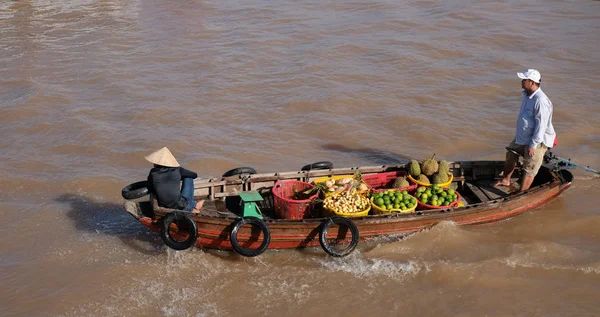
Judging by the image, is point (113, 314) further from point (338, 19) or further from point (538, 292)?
point (338, 19)

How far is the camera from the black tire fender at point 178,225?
7.33m

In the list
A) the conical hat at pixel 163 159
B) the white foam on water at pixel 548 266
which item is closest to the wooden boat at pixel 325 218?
the conical hat at pixel 163 159

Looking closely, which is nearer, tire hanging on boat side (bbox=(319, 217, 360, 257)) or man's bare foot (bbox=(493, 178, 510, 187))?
tire hanging on boat side (bbox=(319, 217, 360, 257))

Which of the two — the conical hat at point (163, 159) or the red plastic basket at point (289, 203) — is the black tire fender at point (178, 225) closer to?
the conical hat at point (163, 159)

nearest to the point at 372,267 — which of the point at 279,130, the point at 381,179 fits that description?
the point at 381,179

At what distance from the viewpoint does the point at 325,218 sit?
7.46m

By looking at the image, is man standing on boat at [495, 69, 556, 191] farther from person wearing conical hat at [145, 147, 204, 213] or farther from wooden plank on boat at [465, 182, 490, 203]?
person wearing conical hat at [145, 147, 204, 213]

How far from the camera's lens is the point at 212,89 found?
1357 centimetres

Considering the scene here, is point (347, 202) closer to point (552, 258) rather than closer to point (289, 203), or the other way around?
point (289, 203)

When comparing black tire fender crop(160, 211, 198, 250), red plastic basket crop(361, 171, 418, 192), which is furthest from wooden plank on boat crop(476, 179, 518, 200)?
black tire fender crop(160, 211, 198, 250)

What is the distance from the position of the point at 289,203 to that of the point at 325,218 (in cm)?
51

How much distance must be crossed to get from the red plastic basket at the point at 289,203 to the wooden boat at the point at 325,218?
214mm

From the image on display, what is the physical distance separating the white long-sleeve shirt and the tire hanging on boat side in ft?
8.82

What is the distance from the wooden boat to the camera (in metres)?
7.48
